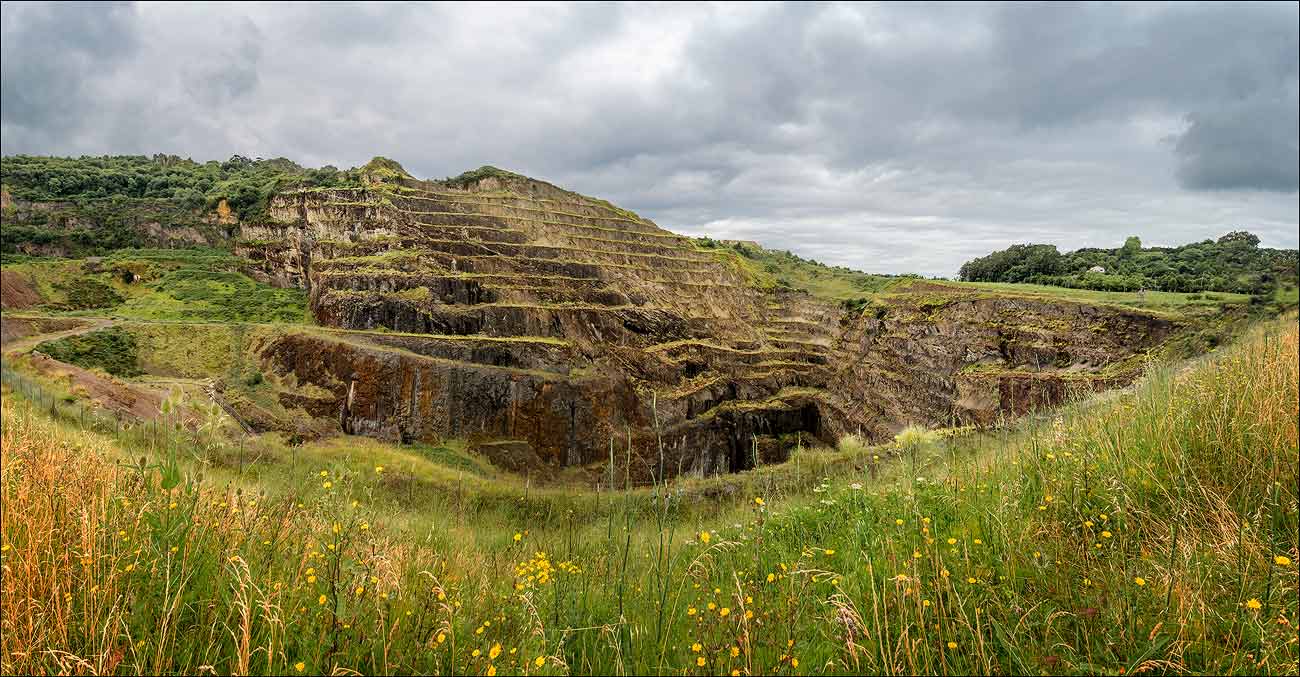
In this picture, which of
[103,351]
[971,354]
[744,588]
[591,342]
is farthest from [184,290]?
[971,354]

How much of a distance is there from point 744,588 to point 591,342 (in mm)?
31160

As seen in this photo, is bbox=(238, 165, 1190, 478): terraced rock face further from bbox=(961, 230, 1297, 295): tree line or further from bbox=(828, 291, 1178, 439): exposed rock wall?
bbox=(961, 230, 1297, 295): tree line

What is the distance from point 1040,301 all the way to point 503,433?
97.3 feet

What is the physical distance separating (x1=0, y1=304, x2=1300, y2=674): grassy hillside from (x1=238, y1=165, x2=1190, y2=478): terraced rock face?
2044 centimetres

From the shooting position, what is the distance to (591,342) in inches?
1331

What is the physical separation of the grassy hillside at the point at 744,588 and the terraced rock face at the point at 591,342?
20.4 m

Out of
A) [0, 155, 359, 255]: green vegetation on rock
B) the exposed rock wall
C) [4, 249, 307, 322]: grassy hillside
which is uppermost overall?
[0, 155, 359, 255]: green vegetation on rock

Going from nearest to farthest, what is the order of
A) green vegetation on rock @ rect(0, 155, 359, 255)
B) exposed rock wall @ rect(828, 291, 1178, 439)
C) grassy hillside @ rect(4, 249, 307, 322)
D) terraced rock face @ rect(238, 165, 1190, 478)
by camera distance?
1. green vegetation on rock @ rect(0, 155, 359, 255)
2. grassy hillside @ rect(4, 249, 307, 322)
3. terraced rock face @ rect(238, 165, 1190, 478)
4. exposed rock wall @ rect(828, 291, 1178, 439)

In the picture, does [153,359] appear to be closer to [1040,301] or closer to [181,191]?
[181,191]

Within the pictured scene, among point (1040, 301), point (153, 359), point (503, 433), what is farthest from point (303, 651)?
point (1040, 301)

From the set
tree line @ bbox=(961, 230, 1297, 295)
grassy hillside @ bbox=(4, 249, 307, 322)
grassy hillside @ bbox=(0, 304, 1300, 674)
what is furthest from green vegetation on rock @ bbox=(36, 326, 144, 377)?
tree line @ bbox=(961, 230, 1297, 295)

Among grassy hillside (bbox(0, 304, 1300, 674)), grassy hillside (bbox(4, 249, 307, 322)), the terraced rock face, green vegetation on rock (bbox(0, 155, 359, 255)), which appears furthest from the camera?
the terraced rock face

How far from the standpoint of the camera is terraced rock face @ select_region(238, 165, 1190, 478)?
2595cm

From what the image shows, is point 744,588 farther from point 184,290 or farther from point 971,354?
point 184,290
